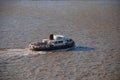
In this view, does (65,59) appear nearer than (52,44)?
Yes

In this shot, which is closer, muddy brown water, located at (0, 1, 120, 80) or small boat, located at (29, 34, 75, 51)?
muddy brown water, located at (0, 1, 120, 80)

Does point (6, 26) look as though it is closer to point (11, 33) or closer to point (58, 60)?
point (11, 33)

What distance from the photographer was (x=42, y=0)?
123 m

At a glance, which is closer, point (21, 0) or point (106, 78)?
point (106, 78)

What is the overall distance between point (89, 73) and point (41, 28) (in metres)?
23.7

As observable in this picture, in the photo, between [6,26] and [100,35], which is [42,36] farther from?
[6,26]

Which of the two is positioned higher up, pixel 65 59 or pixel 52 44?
pixel 52 44

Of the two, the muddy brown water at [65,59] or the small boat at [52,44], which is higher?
the small boat at [52,44]

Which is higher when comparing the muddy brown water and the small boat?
the small boat

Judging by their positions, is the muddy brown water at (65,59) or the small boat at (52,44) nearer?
the muddy brown water at (65,59)

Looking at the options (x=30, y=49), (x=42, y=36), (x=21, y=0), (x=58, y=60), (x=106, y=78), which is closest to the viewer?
(x=106, y=78)

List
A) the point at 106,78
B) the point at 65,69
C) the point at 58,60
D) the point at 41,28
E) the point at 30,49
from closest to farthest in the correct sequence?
the point at 106,78
the point at 65,69
the point at 58,60
the point at 30,49
the point at 41,28

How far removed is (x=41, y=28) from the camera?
49312 millimetres

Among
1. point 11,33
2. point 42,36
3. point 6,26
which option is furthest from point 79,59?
point 6,26
